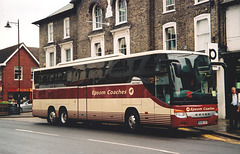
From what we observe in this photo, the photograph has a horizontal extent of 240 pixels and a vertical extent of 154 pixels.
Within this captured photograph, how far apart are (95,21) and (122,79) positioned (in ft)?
56.7

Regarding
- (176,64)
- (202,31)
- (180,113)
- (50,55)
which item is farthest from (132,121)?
(50,55)

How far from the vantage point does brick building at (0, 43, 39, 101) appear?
181 ft

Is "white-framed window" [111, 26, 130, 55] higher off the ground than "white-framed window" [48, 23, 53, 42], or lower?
lower

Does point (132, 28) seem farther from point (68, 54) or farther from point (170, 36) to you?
point (68, 54)

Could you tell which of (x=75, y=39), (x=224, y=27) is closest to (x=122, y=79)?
(x=224, y=27)

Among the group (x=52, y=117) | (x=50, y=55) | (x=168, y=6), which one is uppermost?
(x=168, y=6)

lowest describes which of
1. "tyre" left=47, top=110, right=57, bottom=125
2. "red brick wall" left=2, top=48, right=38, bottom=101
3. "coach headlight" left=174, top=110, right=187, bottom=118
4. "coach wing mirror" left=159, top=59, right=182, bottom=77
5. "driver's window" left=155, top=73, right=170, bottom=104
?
"tyre" left=47, top=110, right=57, bottom=125

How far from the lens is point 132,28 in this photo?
2758 centimetres

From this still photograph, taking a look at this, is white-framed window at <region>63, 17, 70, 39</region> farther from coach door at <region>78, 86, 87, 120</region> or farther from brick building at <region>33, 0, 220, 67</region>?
coach door at <region>78, 86, 87, 120</region>

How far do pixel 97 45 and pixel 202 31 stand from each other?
11.9m

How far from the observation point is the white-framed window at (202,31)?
72.3ft

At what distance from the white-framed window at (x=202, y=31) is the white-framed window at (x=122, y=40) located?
6.73m

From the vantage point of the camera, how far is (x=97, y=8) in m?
32.0

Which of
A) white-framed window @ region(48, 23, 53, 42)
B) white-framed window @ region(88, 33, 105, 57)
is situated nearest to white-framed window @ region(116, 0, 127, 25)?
white-framed window @ region(88, 33, 105, 57)
